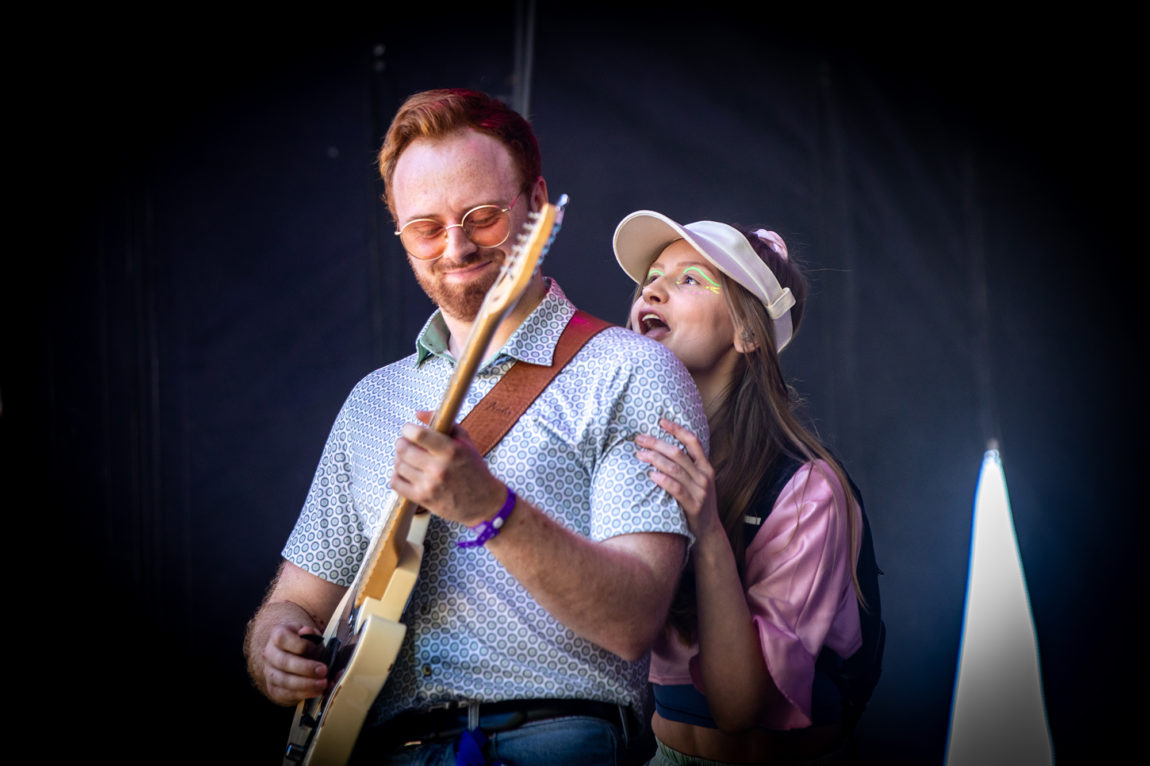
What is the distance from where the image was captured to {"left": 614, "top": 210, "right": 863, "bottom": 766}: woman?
1938mm

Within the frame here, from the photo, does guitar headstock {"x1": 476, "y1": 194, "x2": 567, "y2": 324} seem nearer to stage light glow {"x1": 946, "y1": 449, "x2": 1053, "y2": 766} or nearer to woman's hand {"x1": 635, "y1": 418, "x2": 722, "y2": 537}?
woman's hand {"x1": 635, "y1": 418, "x2": 722, "y2": 537}

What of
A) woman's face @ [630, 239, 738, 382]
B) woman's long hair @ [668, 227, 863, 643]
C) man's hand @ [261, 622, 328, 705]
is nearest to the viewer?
man's hand @ [261, 622, 328, 705]

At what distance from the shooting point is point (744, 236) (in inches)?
100.0

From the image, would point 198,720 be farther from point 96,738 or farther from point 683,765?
point 683,765

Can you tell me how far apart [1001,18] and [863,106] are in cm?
46

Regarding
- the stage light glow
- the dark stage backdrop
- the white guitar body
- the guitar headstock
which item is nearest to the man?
the white guitar body

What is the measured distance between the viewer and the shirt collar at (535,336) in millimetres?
1826

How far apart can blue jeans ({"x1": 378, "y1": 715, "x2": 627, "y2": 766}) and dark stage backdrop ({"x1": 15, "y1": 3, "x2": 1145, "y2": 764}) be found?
1.66m

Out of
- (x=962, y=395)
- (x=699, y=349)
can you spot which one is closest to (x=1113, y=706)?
(x=962, y=395)

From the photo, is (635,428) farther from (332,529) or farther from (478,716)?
(332,529)

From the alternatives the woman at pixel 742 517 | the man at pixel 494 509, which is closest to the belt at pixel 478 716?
the man at pixel 494 509

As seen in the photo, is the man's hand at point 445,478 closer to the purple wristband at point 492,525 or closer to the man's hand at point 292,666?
→ the purple wristband at point 492,525

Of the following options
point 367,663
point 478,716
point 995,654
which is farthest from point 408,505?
point 995,654

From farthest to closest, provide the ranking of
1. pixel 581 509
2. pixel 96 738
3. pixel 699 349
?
pixel 96 738 < pixel 699 349 < pixel 581 509
